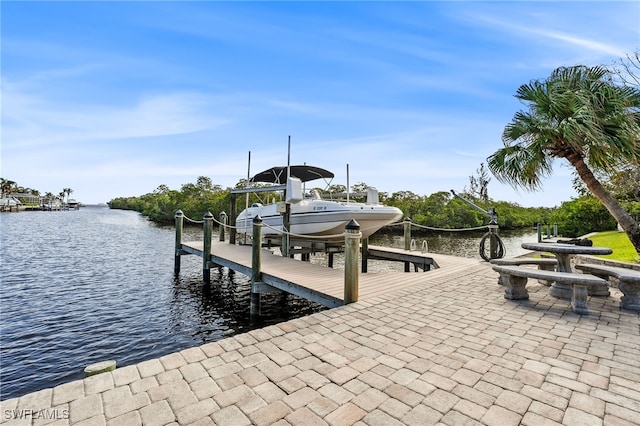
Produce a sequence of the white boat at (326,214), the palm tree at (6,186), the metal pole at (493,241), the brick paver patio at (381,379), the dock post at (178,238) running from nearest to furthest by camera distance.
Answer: the brick paver patio at (381,379), the metal pole at (493,241), the white boat at (326,214), the dock post at (178,238), the palm tree at (6,186)

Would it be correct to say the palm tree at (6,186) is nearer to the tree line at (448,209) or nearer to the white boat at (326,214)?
the tree line at (448,209)

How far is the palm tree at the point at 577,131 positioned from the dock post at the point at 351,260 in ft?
16.3

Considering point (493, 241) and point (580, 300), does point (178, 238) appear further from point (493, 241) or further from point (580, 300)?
point (580, 300)

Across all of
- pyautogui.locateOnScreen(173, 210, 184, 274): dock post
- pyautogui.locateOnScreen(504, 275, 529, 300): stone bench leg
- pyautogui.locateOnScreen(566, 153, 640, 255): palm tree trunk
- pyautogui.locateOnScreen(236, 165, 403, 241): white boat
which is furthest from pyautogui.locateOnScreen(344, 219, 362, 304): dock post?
pyautogui.locateOnScreen(173, 210, 184, 274): dock post

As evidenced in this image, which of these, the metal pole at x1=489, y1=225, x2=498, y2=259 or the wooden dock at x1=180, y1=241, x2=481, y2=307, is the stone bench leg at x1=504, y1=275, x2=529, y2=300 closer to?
the wooden dock at x1=180, y1=241, x2=481, y2=307

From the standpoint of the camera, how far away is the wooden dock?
15.9 ft

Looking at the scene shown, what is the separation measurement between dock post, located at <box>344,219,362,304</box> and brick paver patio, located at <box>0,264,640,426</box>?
0.73 meters

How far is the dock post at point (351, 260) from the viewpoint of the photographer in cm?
408

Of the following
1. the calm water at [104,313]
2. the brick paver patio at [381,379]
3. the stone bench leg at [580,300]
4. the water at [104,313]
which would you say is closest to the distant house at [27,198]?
the calm water at [104,313]

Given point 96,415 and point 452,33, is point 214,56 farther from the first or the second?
point 96,415

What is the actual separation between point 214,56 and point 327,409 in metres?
9.68

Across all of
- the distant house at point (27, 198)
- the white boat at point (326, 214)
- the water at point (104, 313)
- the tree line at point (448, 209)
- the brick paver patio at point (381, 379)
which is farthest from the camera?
the distant house at point (27, 198)

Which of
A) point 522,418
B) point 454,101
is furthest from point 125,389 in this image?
point 454,101

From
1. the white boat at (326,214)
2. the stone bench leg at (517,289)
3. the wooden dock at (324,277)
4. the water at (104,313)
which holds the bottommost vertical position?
the water at (104,313)
